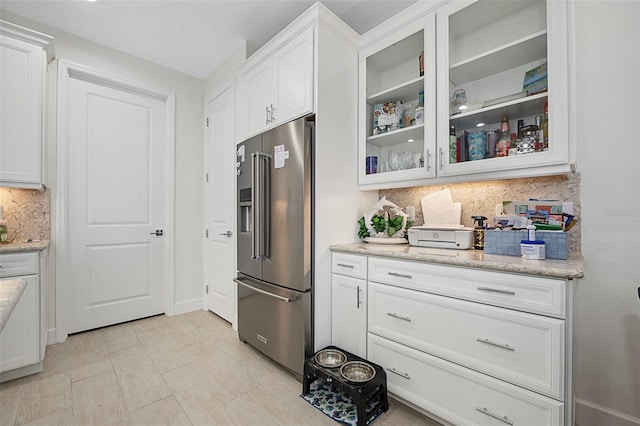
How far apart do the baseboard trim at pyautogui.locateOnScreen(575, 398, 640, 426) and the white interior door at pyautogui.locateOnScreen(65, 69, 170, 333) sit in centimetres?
354

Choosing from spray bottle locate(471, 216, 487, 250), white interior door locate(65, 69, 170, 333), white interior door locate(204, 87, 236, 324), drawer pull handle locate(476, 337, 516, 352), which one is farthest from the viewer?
white interior door locate(204, 87, 236, 324)

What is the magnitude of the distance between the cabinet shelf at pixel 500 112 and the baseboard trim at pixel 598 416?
1.60m

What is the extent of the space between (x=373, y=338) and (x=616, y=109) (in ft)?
5.89

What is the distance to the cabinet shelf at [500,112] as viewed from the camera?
1.55 metres

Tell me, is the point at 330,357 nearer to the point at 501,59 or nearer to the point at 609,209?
the point at 609,209

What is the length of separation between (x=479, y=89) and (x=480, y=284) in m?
1.23

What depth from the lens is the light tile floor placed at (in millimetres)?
1604

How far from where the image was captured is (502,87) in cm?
175

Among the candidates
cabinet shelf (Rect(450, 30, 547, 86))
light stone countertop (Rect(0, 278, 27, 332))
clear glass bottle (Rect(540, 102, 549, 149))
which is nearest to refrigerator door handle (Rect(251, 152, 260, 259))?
light stone countertop (Rect(0, 278, 27, 332))

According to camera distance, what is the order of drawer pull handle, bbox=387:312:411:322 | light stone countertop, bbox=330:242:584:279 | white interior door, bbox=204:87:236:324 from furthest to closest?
1. white interior door, bbox=204:87:236:324
2. drawer pull handle, bbox=387:312:411:322
3. light stone countertop, bbox=330:242:584:279

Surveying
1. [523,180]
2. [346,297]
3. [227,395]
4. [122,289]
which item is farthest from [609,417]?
[122,289]

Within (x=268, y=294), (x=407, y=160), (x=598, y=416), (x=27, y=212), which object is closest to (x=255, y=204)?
(x=268, y=294)

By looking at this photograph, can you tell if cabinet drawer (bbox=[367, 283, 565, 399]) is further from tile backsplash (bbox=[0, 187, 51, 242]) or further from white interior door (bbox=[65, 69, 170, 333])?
tile backsplash (bbox=[0, 187, 51, 242])

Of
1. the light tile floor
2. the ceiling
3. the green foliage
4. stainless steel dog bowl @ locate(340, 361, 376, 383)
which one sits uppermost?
the ceiling
